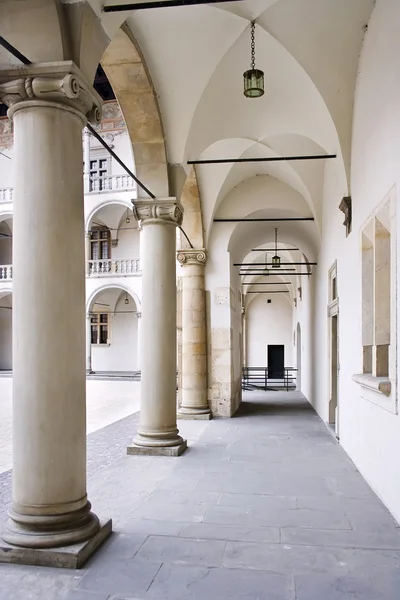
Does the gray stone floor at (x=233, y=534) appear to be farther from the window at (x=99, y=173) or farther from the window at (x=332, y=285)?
the window at (x=99, y=173)

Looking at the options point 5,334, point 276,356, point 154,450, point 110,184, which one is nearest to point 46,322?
point 154,450

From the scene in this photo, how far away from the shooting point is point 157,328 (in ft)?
24.6

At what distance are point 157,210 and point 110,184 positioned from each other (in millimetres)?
19978

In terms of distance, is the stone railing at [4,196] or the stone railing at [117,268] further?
the stone railing at [117,268]

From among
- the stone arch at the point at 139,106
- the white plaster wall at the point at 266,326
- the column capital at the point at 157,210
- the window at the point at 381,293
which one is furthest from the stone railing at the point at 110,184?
the window at the point at 381,293

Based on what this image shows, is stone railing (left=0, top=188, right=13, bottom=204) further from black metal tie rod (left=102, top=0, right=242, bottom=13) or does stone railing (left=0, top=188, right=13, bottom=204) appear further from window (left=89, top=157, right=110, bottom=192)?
black metal tie rod (left=102, top=0, right=242, bottom=13)

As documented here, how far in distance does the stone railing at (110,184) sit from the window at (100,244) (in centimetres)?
355

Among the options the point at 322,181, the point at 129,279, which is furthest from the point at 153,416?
the point at 129,279

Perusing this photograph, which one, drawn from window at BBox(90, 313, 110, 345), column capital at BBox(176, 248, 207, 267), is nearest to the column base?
column capital at BBox(176, 248, 207, 267)

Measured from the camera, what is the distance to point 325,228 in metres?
10.9

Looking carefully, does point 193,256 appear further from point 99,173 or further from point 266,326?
point 266,326

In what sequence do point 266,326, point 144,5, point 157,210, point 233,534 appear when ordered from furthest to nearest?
point 266,326 < point 157,210 < point 144,5 < point 233,534

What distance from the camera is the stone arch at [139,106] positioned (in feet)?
21.7

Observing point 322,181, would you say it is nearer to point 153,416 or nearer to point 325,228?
point 325,228
